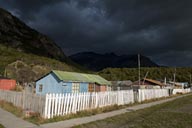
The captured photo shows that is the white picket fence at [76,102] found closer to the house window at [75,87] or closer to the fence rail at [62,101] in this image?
the fence rail at [62,101]

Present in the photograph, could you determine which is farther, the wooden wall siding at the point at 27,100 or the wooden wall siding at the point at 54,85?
the wooden wall siding at the point at 54,85

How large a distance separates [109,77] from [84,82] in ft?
229

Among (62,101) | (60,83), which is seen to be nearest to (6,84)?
(60,83)

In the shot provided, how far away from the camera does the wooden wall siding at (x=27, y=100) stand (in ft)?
43.4

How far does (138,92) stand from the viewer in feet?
90.1

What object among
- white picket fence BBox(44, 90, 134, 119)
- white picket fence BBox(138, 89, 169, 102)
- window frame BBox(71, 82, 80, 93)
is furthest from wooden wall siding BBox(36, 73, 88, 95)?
white picket fence BBox(44, 90, 134, 119)

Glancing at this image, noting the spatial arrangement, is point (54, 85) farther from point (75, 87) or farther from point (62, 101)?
point (62, 101)

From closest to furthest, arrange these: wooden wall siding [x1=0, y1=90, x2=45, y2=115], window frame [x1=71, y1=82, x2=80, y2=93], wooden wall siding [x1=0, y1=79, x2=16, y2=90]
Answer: wooden wall siding [x1=0, y1=90, x2=45, y2=115] < window frame [x1=71, y1=82, x2=80, y2=93] < wooden wall siding [x1=0, y1=79, x2=16, y2=90]

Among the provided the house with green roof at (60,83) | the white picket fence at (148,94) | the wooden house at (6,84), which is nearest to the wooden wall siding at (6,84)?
the wooden house at (6,84)

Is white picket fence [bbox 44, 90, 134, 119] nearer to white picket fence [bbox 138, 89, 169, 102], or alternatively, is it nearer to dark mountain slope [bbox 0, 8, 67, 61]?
A: white picket fence [bbox 138, 89, 169, 102]

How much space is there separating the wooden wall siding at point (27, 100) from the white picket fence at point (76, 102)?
1.54 ft

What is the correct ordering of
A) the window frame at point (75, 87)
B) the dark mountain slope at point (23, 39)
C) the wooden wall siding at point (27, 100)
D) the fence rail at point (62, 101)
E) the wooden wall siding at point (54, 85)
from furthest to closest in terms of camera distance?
the dark mountain slope at point (23, 39)
the window frame at point (75, 87)
the wooden wall siding at point (54, 85)
the wooden wall siding at point (27, 100)
the fence rail at point (62, 101)

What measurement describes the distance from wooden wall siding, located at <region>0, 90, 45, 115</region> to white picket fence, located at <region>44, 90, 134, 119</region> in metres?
0.47

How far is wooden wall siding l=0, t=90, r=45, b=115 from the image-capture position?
13.2 m
